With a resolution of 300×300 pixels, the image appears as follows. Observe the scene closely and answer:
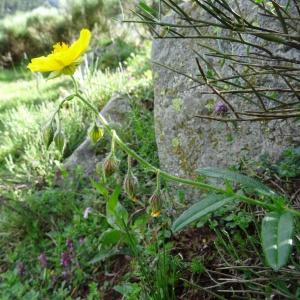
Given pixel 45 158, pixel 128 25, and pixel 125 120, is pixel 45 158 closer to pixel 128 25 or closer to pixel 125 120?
pixel 125 120

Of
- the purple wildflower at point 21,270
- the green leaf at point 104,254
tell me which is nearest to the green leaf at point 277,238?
the green leaf at point 104,254

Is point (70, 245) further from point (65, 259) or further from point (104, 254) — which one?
point (104, 254)

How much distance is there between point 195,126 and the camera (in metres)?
1.86

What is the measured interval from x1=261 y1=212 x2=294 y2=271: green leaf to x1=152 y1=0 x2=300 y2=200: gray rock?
0.71 metres

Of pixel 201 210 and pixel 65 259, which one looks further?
pixel 65 259

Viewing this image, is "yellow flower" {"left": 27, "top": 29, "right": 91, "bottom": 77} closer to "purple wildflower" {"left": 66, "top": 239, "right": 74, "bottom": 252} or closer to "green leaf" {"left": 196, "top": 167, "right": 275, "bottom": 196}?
"green leaf" {"left": 196, "top": 167, "right": 275, "bottom": 196}

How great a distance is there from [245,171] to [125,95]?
160cm

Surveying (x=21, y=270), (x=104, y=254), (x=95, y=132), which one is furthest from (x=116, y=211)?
(x=21, y=270)

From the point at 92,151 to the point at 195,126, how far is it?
1210 mm

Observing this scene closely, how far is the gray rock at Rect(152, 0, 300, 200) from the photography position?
65.2 inches

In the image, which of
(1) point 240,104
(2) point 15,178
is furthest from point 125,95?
(1) point 240,104

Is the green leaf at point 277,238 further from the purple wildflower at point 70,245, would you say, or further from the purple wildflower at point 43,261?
the purple wildflower at point 43,261

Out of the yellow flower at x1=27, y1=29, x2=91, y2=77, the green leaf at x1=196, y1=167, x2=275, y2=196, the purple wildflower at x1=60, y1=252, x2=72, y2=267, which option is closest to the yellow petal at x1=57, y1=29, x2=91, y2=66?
the yellow flower at x1=27, y1=29, x2=91, y2=77

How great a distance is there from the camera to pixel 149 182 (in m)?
2.14
